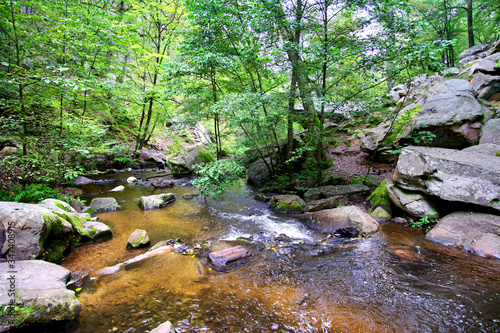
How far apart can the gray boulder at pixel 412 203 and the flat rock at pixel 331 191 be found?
4.50ft

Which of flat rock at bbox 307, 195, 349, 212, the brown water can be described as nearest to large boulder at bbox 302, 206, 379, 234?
the brown water

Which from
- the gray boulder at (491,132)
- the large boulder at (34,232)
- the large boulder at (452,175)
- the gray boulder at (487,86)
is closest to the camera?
the large boulder at (34,232)

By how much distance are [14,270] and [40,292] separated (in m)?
0.81

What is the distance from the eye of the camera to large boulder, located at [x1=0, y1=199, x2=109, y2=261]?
3515 millimetres

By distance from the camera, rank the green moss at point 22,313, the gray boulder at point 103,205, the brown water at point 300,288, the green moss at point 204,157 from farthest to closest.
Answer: the green moss at point 204,157, the gray boulder at point 103,205, the brown water at point 300,288, the green moss at point 22,313

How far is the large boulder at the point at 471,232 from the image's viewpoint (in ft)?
12.8

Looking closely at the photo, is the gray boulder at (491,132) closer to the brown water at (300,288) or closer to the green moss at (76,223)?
the brown water at (300,288)

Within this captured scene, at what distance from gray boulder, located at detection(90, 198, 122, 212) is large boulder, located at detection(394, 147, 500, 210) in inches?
378

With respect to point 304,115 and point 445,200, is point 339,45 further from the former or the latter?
point 445,200

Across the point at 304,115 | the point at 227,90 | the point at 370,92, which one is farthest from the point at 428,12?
the point at 227,90

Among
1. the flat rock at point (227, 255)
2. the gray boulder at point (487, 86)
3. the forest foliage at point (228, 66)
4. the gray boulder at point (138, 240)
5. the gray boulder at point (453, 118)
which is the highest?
the forest foliage at point (228, 66)

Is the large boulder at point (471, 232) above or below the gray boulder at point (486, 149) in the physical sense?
below

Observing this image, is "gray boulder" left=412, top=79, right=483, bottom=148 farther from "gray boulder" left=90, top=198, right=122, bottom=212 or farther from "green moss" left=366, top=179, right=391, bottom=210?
"gray boulder" left=90, top=198, right=122, bottom=212

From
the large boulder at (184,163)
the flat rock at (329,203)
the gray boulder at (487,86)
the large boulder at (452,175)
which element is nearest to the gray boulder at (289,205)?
the flat rock at (329,203)
